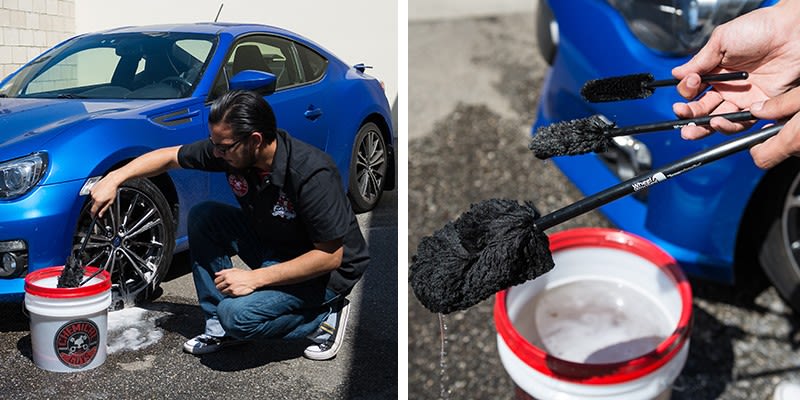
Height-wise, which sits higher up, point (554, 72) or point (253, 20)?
point (253, 20)

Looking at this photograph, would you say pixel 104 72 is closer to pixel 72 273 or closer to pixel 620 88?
pixel 72 273

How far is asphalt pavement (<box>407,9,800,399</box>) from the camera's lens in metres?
2.13

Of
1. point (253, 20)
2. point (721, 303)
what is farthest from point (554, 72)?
point (253, 20)

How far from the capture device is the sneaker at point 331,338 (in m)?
1.50

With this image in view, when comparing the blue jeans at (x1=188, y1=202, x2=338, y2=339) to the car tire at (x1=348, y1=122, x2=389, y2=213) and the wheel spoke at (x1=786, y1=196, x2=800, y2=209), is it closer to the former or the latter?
the car tire at (x1=348, y1=122, x2=389, y2=213)

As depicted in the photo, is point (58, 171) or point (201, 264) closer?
point (58, 171)

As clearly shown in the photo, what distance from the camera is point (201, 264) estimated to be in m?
1.50

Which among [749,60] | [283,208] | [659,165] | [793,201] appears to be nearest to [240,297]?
[283,208]

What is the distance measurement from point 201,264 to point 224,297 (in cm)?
8

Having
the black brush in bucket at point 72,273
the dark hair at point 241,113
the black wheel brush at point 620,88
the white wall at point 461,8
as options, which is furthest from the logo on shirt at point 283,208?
the white wall at point 461,8

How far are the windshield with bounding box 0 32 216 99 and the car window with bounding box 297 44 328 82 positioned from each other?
19cm

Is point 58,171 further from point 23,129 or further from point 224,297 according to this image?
point 224,297

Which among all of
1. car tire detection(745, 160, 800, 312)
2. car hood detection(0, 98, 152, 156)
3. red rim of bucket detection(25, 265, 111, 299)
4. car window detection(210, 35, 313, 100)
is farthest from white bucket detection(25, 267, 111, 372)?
car tire detection(745, 160, 800, 312)

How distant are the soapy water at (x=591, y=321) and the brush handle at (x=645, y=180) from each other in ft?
1.77
